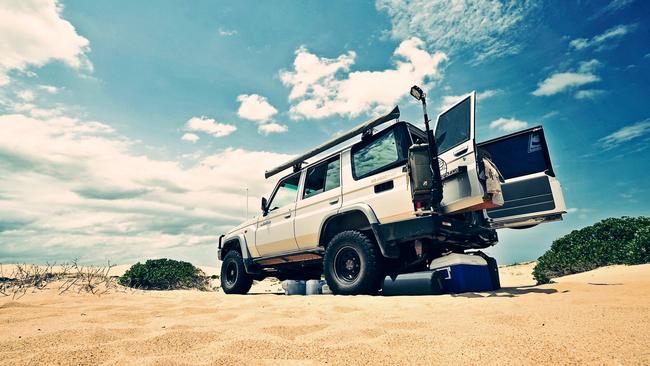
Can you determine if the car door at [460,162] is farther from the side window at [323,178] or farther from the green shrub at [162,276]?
the green shrub at [162,276]

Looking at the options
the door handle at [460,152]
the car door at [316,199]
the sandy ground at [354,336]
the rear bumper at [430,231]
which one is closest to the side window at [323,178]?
the car door at [316,199]

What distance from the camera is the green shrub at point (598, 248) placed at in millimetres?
8633

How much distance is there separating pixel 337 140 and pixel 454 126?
73.0 inches

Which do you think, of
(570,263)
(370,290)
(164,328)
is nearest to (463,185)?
(370,290)

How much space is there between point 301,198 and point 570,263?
8084mm

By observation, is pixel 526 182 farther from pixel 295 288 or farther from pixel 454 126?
pixel 295 288

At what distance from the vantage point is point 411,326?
8.01ft

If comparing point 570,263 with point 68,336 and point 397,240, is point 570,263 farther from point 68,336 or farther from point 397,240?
point 68,336

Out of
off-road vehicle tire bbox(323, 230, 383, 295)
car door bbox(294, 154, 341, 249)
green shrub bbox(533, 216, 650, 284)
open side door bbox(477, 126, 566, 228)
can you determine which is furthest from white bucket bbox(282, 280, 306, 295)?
green shrub bbox(533, 216, 650, 284)

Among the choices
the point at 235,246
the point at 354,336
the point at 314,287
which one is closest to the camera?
the point at 354,336

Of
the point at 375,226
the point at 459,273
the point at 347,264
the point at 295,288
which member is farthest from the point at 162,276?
the point at 459,273

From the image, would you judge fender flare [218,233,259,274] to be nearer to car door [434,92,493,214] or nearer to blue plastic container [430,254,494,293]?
blue plastic container [430,254,494,293]

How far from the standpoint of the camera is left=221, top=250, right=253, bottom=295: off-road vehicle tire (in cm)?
714

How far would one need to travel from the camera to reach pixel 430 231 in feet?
13.7
